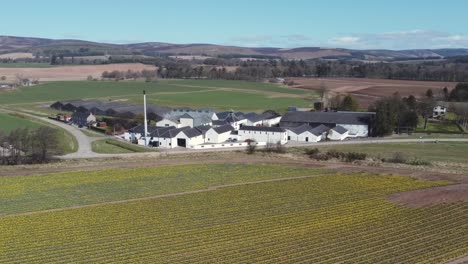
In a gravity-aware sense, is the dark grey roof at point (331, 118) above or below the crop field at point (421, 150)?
above

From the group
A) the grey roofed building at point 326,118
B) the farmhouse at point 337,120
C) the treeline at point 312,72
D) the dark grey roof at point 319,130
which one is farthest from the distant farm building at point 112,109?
the treeline at point 312,72

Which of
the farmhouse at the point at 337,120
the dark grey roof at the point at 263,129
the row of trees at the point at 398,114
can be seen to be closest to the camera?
the dark grey roof at the point at 263,129

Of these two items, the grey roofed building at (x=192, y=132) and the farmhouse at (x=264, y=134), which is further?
the farmhouse at (x=264, y=134)

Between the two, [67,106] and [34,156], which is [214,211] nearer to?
[34,156]

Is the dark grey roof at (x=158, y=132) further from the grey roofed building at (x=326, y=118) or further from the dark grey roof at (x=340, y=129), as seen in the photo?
the dark grey roof at (x=340, y=129)

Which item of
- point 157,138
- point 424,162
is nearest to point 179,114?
point 157,138

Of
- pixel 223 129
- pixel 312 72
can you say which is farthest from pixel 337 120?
pixel 312 72

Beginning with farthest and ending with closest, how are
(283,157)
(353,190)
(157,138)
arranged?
(157,138) < (283,157) < (353,190)
